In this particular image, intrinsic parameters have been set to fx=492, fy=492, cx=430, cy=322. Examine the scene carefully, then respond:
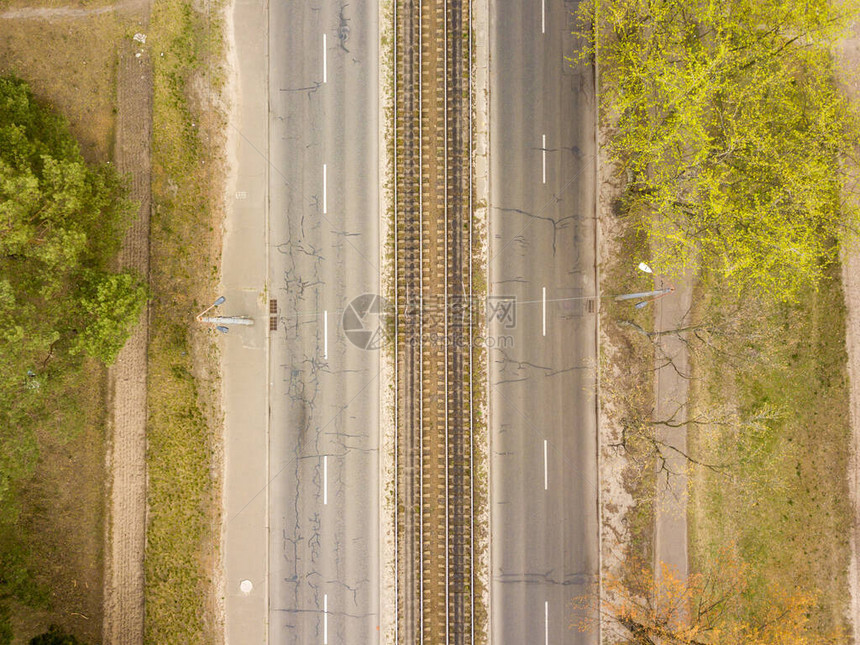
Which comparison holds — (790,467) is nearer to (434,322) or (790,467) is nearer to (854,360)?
(854,360)

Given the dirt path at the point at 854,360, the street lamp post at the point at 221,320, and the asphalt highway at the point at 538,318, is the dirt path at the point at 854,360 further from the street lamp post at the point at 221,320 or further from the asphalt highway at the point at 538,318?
the street lamp post at the point at 221,320

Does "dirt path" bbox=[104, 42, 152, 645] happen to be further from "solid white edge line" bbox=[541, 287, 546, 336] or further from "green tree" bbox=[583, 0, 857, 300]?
"green tree" bbox=[583, 0, 857, 300]

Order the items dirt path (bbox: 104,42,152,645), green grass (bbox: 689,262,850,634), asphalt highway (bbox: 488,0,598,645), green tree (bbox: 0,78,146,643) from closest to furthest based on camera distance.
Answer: green tree (bbox: 0,78,146,643) → dirt path (bbox: 104,42,152,645) → asphalt highway (bbox: 488,0,598,645) → green grass (bbox: 689,262,850,634)

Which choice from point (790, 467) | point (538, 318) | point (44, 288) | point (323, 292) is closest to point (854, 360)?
point (790, 467)

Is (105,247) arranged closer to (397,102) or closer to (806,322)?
(397,102)

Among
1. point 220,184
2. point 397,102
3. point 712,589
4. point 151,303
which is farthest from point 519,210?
point 712,589

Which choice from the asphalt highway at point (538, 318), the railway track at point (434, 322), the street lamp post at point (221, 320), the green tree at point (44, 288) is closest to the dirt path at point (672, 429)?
the asphalt highway at point (538, 318)

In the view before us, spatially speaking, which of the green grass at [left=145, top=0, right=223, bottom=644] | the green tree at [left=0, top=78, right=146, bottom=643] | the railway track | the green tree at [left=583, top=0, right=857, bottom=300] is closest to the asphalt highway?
the railway track
